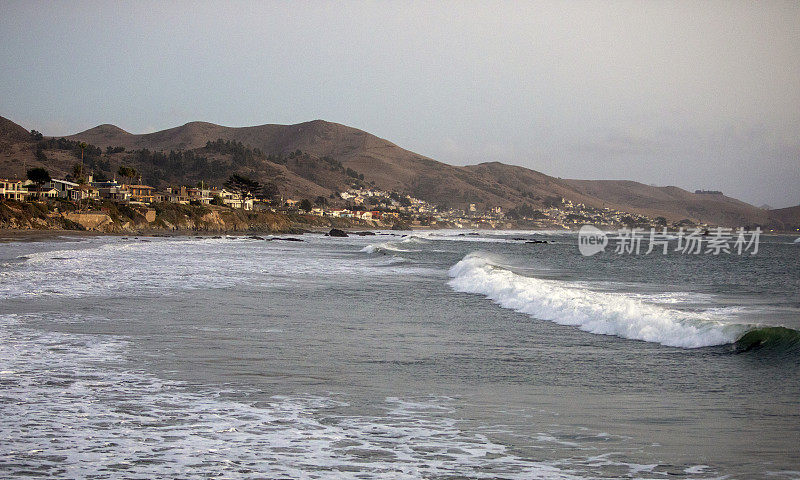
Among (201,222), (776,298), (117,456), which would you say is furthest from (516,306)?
(201,222)

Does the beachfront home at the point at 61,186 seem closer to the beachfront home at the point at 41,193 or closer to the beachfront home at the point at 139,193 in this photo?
the beachfront home at the point at 41,193

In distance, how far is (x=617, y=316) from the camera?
54.7ft

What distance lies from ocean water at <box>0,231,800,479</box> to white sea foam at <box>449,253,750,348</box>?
69 millimetres

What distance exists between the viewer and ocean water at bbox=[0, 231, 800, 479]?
6.49 metres

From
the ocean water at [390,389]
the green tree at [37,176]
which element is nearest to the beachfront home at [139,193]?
the green tree at [37,176]

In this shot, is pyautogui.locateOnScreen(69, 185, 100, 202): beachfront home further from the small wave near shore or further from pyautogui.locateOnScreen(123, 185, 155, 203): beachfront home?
the small wave near shore

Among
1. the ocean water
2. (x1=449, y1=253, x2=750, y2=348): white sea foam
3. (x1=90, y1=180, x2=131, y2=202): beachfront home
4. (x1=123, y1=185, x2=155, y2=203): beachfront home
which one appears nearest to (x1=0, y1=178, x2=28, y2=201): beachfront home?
(x1=90, y1=180, x2=131, y2=202): beachfront home

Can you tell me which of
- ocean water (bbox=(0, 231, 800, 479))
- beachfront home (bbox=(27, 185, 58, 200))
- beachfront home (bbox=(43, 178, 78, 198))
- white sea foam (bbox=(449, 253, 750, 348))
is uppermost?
beachfront home (bbox=(43, 178, 78, 198))

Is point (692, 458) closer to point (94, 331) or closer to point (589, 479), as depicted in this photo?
point (589, 479)

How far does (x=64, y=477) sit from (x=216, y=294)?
672 inches

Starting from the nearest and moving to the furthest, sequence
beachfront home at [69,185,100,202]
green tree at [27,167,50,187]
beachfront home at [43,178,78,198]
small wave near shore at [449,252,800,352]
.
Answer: small wave near shore at [449,252,800,352]
green tree at [27,167,50,187]
beachfront home at [69,185,100,202]
beachfront home at [43,178,78,198]

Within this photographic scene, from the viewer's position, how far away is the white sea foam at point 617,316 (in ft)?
47.3

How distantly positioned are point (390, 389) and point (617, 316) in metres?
8.90

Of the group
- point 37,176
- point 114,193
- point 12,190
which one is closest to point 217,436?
point 12,190
